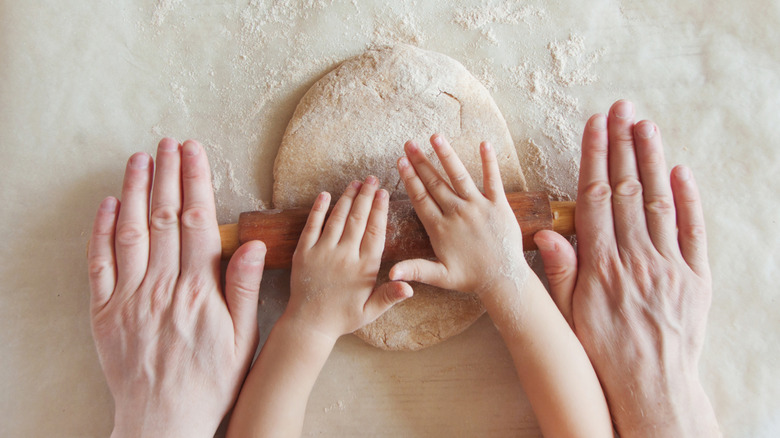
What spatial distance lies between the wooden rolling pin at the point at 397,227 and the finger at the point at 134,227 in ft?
0.77

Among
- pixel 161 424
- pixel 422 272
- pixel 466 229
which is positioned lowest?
pixel 161 424

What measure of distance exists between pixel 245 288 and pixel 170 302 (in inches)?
7.1

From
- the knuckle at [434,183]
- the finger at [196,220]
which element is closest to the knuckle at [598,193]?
the knuckle at [434,183]

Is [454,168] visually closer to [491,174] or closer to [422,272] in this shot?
[491,174]

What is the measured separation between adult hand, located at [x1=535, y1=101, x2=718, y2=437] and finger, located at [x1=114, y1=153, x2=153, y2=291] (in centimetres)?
91

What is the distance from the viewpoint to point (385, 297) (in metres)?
0.99

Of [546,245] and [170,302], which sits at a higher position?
[546,245]

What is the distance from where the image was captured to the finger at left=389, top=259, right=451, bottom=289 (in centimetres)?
96

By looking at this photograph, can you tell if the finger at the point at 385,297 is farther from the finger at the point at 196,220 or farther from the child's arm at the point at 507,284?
the finger at the point at 196,220

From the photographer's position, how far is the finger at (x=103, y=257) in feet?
3.68

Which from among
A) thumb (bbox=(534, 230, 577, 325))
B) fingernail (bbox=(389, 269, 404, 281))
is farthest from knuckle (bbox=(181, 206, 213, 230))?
thumb (bbox=(534, 230, 577, 325))

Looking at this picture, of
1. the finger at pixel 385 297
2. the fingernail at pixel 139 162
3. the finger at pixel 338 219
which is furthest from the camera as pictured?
the fingernail at pixel 139 162

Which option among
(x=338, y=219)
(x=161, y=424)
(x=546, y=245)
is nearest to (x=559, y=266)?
(x=546, y=245)

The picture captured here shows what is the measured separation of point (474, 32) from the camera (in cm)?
130
